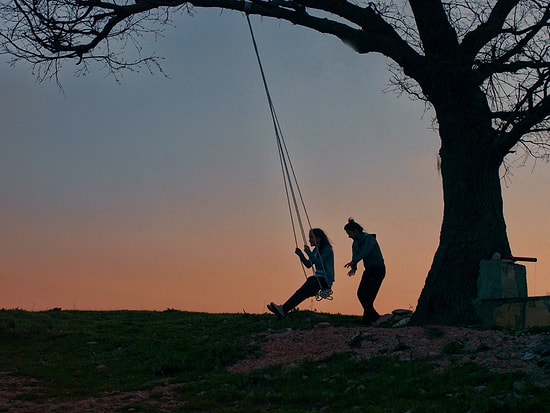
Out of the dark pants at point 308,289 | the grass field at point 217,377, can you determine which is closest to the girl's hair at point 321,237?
the dark pants at point 308,289

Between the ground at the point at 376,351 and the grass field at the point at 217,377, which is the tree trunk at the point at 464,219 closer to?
the ground at the point at 376,351

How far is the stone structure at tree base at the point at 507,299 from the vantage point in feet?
43.1

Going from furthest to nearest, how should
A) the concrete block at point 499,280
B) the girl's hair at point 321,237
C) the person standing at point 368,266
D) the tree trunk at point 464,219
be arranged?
the girl's hair at point 321,237 < the person standing at point 368,266 < the tree trunk at point 464,219 < the concrete block at point 499,280

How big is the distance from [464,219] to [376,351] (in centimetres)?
348

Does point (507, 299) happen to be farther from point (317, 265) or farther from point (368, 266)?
point (317, 265)

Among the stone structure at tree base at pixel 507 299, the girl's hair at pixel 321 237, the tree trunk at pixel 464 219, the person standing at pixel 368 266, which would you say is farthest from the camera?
the girl's hair at pixel 321 237

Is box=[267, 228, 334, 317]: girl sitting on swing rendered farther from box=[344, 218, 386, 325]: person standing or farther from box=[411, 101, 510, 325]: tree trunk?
box=[411, 101, 510, 325]: tree trunk

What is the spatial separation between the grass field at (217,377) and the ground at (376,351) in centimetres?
7

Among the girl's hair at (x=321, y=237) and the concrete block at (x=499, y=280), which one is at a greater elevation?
the girl's hair at (x=321, y=237)

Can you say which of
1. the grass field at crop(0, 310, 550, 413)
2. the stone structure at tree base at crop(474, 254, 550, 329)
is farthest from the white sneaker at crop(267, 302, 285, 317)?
the stone structure at tree base at crop(474, 254, 550, 329)

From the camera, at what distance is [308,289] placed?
15.2 m

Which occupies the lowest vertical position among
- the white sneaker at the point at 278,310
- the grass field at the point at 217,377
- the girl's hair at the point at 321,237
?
the grass field at the point at 217,377

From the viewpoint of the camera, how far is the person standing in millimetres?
14688

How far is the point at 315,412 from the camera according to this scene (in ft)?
31.0
